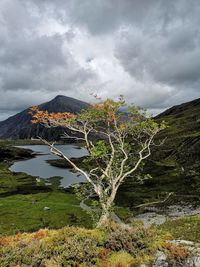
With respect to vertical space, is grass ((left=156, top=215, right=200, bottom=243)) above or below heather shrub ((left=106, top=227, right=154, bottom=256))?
below

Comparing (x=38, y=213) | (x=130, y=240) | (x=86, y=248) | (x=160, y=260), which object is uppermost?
(x=130, y=240)

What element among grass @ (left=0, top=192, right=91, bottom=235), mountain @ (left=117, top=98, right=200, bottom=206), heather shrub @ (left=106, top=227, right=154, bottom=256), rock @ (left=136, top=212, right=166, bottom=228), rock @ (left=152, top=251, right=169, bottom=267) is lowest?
grass @ (left=0, top=192, right=91, bottom=235)

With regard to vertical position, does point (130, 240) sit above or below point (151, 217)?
above

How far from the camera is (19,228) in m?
71.9

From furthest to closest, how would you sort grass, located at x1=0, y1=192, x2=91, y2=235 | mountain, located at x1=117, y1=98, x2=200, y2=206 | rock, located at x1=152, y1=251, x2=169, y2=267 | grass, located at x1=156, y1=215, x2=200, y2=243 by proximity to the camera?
mountain, located at x1=117, y1=98, x2=200, y2=206 < grass, located at x1=0, y1=192, x2=91, y2=235 < grass, located at x1=156, y1=215, x2=200, y2=243 < rock, located at x1=152, y1=251, x2=169, y2=267

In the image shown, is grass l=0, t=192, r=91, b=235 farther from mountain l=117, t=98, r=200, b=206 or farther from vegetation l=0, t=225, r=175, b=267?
vegetation l=0, t=225, r=175, b=267

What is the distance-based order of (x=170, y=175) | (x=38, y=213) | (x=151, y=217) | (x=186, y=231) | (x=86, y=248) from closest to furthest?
(x=86, y=248) → (x=186, y=231) → (x=151, y=217) → (x=38, y=213) → (x=170, y=175)

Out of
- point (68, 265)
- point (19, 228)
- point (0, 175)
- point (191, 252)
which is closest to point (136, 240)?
point (191, 252)

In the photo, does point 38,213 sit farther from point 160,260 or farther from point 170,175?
point 160,260

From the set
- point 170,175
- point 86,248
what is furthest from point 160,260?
point 170,175

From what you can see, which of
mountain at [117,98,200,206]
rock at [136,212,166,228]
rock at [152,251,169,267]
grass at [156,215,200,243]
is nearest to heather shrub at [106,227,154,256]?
rock at [152,251,169,267]

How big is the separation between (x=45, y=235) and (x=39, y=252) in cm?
237

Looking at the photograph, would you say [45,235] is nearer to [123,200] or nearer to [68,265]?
[68,265]

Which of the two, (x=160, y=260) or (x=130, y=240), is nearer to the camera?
(x=160, y=260)
